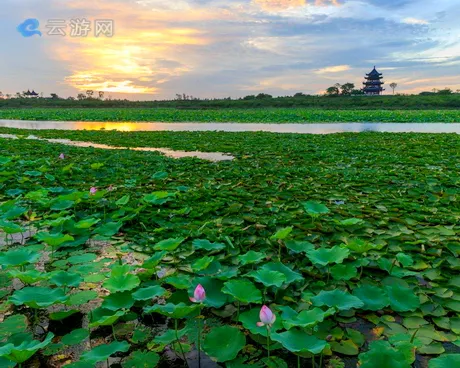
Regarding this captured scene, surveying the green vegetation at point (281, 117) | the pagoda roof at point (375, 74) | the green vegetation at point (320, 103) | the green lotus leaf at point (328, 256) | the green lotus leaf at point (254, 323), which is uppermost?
the pagoda roof at point (375, 74)

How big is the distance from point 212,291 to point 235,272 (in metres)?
0.20

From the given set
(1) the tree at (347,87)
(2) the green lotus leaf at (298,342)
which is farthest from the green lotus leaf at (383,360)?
(1) the tree at (347,87)

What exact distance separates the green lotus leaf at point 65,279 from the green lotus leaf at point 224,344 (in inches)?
27.7

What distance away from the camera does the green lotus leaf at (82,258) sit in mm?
2008

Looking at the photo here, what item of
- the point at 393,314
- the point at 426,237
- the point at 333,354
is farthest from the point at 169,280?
the point at 426,237

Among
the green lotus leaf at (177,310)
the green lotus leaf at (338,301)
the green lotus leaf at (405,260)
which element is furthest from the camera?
the green lotus leaf at (405,260)

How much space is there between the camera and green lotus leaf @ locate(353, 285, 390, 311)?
1478 millimetres

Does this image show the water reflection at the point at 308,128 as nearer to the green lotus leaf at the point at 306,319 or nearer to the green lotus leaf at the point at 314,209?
the green lotus leaf at the point at 314,209

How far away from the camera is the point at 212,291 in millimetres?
1540

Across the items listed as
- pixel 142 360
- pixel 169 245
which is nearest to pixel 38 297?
pixel 142 360

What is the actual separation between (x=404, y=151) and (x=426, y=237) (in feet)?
14.8

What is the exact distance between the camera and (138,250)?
2.26 metres

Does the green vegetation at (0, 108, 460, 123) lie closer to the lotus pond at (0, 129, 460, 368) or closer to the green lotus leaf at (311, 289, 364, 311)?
the lotus pond at (0, 129, 460, 368)

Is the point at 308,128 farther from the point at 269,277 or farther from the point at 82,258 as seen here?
the point at 269,277
